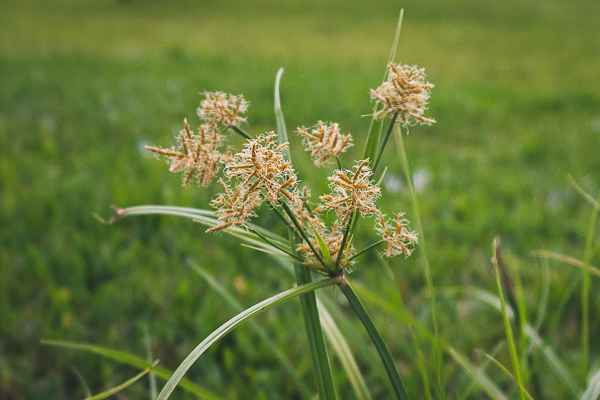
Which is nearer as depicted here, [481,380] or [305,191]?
[305,191]

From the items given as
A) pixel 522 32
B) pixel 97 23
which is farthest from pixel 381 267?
pixel 97 23

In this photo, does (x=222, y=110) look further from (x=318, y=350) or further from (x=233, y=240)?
(x=233, y=240)

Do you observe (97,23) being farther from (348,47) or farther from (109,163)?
(109,163)

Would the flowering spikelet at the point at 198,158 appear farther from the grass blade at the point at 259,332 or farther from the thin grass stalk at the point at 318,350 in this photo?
the grass blade at the point at 259,332

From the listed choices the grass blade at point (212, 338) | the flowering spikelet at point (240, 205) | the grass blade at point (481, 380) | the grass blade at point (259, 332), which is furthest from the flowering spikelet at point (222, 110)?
the grass blade at point (481, 380)

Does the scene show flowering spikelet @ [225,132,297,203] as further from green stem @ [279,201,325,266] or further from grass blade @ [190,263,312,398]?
grass blade @ [190,263,312,398]

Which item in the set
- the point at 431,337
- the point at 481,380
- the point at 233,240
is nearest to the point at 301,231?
the point at 431,337
